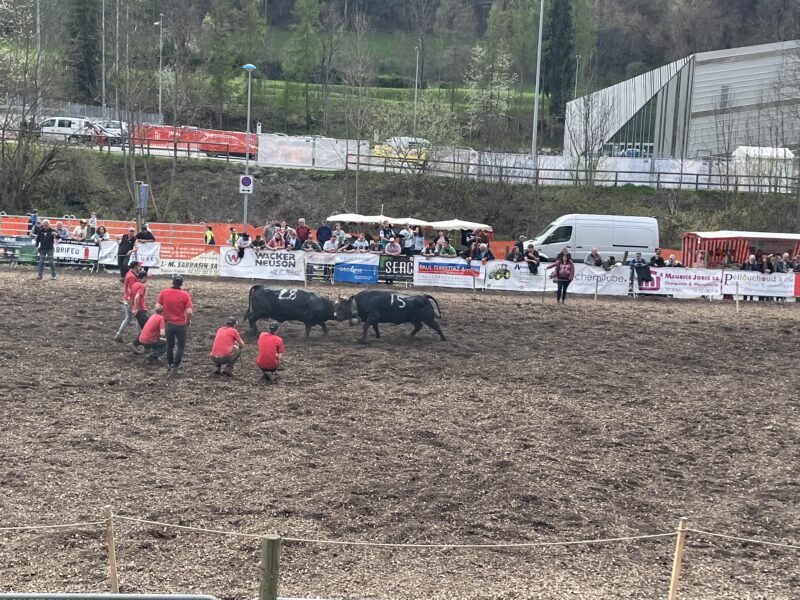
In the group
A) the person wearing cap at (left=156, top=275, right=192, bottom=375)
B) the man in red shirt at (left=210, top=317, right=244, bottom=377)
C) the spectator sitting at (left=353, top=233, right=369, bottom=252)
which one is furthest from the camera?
the spectator sitting at (left=353, top=233, right=369, bottom=252)

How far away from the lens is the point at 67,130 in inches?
1946

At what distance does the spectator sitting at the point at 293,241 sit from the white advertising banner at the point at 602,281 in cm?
896

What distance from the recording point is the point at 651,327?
75.0ft

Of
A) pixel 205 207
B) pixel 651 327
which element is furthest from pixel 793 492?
pixel 205 207

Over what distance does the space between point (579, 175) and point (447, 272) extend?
22.6 meters

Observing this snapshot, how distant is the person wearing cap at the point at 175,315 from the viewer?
1608 cm

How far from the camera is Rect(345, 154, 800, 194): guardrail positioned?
155 ft

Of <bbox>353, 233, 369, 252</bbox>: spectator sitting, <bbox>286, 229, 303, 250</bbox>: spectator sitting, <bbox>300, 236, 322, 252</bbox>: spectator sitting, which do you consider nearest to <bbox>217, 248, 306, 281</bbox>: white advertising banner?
<bbox>286, 229, 303, 250</bbox>: spectator sitting

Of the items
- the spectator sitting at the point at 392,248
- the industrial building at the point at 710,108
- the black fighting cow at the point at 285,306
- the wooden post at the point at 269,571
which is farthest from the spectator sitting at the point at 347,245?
the wooden post at the point at 269,571

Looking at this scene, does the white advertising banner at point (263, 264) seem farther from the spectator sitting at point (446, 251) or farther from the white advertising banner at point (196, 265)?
the spectator sitting at point (446, 251)

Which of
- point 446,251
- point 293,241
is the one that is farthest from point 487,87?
point 293,241

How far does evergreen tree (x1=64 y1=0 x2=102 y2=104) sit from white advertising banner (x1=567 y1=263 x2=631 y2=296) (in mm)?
47445

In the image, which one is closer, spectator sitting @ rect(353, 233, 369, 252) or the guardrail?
spectator sitting @ rect(353, 233, 369, 252)

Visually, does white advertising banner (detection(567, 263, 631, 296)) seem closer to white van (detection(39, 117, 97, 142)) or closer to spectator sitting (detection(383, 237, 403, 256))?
spectator sitting (detection(383, 237, 403, 256))
